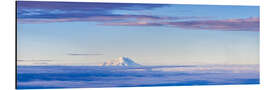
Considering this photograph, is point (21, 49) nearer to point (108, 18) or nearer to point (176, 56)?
point (108, 18)

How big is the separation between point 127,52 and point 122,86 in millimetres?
639

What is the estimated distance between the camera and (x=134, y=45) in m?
9.52

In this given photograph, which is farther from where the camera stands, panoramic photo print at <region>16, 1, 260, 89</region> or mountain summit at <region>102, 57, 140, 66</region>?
mountain summit at <region>102, 57, 140, 66</region>

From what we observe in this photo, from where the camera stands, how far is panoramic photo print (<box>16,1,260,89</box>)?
9195mm

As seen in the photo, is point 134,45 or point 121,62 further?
point 134,45

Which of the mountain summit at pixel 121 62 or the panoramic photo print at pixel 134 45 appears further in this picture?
the mountain summit at pixel 121 62

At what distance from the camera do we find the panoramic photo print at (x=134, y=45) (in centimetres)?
920

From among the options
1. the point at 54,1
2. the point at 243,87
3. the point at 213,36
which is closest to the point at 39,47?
the point at 54,1

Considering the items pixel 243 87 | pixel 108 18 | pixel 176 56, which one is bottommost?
pixel 243 87

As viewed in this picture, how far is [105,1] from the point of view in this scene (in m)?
9.48

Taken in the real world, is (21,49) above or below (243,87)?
above

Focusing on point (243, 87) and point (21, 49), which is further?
point (243, 87)

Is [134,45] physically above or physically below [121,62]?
above

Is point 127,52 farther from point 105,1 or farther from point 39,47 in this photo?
point 39,47
